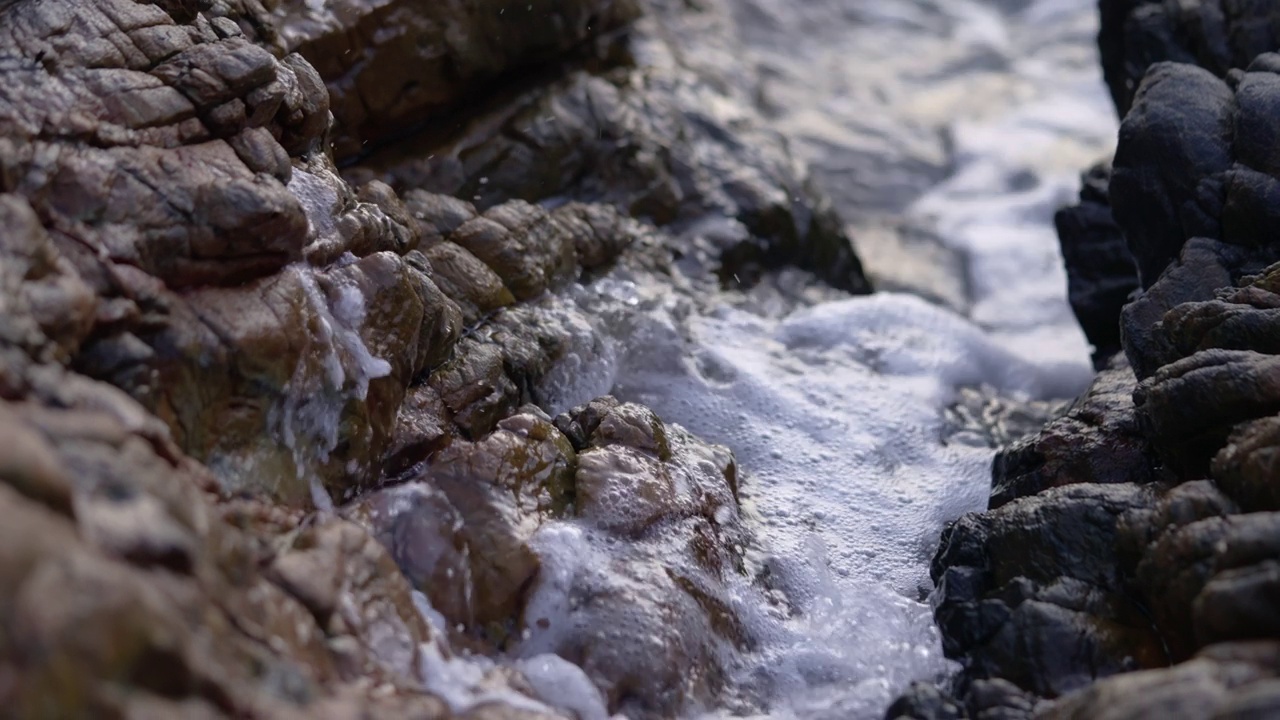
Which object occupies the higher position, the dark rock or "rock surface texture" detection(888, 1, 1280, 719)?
"rock surface texture" detection(888, 1, 1280, 719)

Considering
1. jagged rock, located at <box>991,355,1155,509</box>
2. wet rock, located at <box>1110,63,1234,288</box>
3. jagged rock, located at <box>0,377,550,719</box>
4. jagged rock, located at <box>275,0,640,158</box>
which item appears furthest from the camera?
jagged rock, located at <box>275,0,640,158</box>

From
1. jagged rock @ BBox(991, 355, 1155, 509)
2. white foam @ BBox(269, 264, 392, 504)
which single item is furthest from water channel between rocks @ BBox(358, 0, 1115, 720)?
white foam @ BBox(269, 264, 392, 504)

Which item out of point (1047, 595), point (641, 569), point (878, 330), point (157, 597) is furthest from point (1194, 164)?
point (157, 597)

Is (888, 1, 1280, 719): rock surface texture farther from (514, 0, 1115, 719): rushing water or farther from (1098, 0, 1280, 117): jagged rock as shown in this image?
(514, 0, 1115, 719): rushing water

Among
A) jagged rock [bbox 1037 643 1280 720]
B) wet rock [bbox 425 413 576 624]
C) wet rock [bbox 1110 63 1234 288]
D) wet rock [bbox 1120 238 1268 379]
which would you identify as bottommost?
wet rock [bbox 425 413 576 624]

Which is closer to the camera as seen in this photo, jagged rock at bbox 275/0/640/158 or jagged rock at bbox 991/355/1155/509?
jagged rock at bbox 991/355/1155/509

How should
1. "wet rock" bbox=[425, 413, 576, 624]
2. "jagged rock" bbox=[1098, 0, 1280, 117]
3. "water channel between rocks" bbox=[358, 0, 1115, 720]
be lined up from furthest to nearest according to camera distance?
"jagged rock" bbox=[1098, 0, 1280, 117] < "water channel between rocks" bbox=[358, 0, 1115, 720] < "wet rock" bbox=[425, 413, 576, 624]

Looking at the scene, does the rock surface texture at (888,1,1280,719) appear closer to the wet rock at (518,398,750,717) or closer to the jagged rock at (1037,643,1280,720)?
the jagged rock at (1037,643,1280,720)
